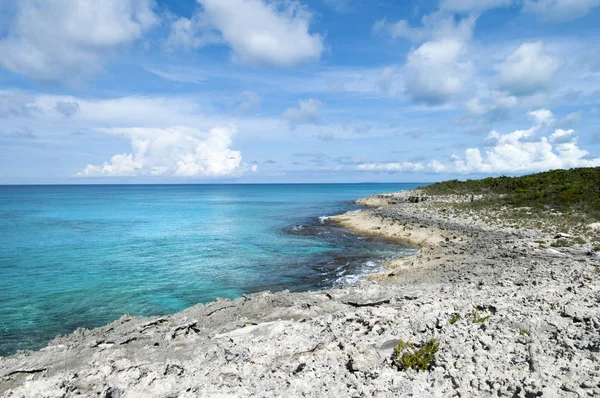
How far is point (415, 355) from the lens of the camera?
9.34 meters

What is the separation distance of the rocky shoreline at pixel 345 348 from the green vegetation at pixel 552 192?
107 ft

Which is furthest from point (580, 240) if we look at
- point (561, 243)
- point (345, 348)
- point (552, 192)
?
point (552, 192)

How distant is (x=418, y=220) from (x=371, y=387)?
4163cm

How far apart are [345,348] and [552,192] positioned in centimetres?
5539

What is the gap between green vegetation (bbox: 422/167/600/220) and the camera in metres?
43.7

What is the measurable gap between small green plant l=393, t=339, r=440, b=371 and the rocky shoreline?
185mm

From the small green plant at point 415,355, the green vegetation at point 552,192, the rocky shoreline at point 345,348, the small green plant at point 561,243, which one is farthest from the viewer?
the green vegetation at point 552,192

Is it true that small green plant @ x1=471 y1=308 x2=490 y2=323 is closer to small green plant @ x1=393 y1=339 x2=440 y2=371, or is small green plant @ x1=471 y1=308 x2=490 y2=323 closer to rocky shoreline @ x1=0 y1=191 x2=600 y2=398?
rocky shoreline @ x1=0 y1=191 x2=600 y2=398

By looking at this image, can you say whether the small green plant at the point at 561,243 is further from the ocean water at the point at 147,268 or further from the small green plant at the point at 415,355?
the small green plant at the point at 415,355

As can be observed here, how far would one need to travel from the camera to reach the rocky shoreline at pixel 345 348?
850cm

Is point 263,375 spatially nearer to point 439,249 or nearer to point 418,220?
point 439,249

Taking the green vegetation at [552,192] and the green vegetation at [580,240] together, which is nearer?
the green vegetation at [580,240]

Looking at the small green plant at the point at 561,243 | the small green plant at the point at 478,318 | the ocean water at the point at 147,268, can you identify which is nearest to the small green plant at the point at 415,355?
the small green plant at the point at 478,318

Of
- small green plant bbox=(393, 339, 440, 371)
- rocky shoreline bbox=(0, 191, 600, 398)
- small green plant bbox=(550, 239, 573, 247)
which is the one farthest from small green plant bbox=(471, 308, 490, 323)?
small green plant bbox=(550, 239, 573, 247)
